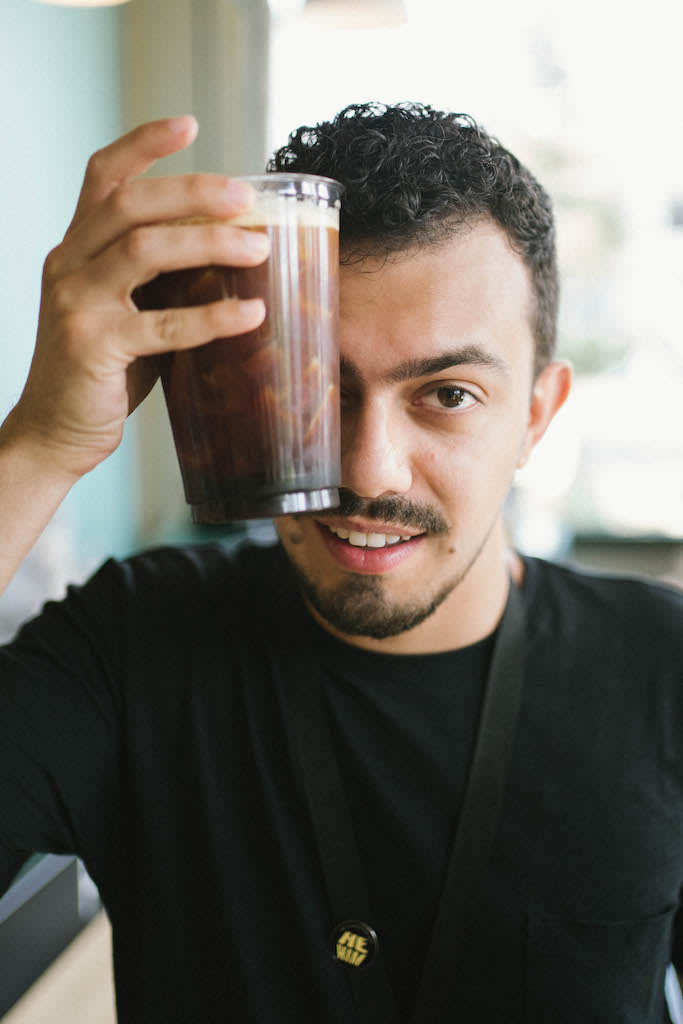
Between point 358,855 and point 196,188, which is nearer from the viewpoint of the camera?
point 196,188

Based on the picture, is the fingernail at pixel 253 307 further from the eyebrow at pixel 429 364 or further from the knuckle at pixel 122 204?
the eyebrow at pixel 429 364

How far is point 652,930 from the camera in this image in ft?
4.04

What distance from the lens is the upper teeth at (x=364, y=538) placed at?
1.16m

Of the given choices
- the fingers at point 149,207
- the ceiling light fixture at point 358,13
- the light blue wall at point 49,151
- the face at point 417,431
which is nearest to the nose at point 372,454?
the face at point 417,431

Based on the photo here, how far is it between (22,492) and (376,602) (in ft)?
1.50

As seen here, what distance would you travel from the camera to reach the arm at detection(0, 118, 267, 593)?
0.78 m

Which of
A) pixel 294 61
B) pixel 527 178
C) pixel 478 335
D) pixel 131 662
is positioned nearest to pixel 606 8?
pixel 294 61

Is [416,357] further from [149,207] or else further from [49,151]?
[49,151]

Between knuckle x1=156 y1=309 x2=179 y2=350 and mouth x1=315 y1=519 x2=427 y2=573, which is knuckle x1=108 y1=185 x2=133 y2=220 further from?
mouth x1=315 y1=519 x2=427 y2=573

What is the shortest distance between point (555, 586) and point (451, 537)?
0.34 m

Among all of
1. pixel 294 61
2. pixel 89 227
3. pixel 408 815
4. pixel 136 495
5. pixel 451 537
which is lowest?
pixel 136 495

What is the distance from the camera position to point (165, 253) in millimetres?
780

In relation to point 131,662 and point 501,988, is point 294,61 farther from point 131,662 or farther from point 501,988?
point 501,988

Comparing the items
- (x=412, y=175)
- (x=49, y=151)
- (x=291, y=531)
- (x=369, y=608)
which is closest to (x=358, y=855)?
(x=369, y=608)
